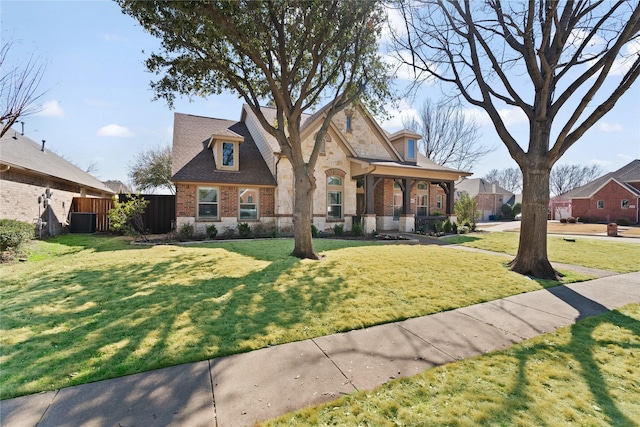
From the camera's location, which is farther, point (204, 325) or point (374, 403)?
point (204, 325)

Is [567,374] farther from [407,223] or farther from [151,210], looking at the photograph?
[151,210]

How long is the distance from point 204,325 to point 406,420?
2.84 m

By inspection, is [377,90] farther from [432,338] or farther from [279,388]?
[279,388]

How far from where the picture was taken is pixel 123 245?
1106cm

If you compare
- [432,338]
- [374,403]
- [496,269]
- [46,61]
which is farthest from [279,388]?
[46,61]

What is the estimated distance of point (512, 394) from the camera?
8.77 ft

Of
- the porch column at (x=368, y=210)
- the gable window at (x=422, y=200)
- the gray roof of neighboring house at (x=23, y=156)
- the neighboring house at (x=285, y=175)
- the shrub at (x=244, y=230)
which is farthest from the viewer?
the gable window at (x=422, y=200)

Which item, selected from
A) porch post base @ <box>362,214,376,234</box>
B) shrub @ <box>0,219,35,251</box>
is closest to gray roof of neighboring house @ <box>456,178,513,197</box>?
porch post base @ <box>362,214,376,234</box>

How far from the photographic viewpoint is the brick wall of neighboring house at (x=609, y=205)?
2902 centimetres

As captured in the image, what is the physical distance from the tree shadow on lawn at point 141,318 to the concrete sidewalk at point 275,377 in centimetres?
23

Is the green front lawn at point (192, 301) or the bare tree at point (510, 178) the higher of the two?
the bare tree at point (510, 178)

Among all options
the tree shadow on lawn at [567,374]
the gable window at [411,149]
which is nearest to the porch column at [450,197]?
the gable window at [411,149]

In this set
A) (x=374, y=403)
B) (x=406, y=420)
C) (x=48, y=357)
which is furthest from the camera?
(x=48, y=357)

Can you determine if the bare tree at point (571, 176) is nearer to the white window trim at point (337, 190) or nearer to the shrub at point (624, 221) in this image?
the shrub at point (624, 221)
